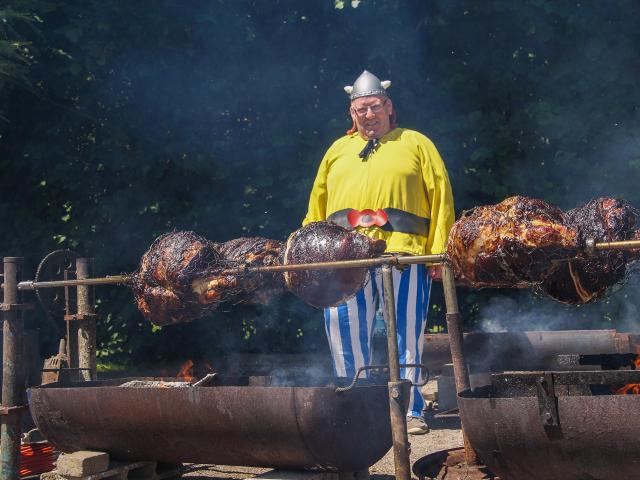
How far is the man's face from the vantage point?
Answer: 18.9 feet

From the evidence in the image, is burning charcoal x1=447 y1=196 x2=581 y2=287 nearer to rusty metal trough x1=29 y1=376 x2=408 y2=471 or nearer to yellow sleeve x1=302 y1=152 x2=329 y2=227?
rusty metal trough x1=29 y1=376 x2=408 y2=471

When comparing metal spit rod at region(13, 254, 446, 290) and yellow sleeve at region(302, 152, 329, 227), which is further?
yellow sleeve at region(302, 152, 329, 227)

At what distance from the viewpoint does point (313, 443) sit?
392 centimetres

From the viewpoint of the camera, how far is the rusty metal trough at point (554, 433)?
319 centimetres

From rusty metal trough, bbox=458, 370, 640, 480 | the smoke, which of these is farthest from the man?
the smoke

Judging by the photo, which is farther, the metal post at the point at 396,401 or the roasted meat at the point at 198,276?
the roasted meat at the point at 198,276

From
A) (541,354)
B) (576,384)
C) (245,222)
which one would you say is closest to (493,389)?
(576,384)

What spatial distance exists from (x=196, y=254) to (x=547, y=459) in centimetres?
225

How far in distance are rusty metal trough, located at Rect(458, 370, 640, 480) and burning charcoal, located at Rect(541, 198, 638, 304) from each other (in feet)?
1.73

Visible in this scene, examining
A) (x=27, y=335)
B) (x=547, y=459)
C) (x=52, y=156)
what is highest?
(x=52, y=156)

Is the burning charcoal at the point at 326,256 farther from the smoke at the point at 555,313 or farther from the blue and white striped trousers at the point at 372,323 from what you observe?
the smoke at the point at 555,313

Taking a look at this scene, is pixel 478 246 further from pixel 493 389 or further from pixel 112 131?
pixel 112 131

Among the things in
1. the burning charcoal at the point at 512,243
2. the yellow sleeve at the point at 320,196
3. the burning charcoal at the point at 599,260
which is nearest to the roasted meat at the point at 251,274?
the yellow sleeve at the point at 320,196

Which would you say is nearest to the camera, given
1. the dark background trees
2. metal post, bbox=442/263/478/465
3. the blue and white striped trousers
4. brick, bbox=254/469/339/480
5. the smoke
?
metal post, bbox=442/263/478/465
